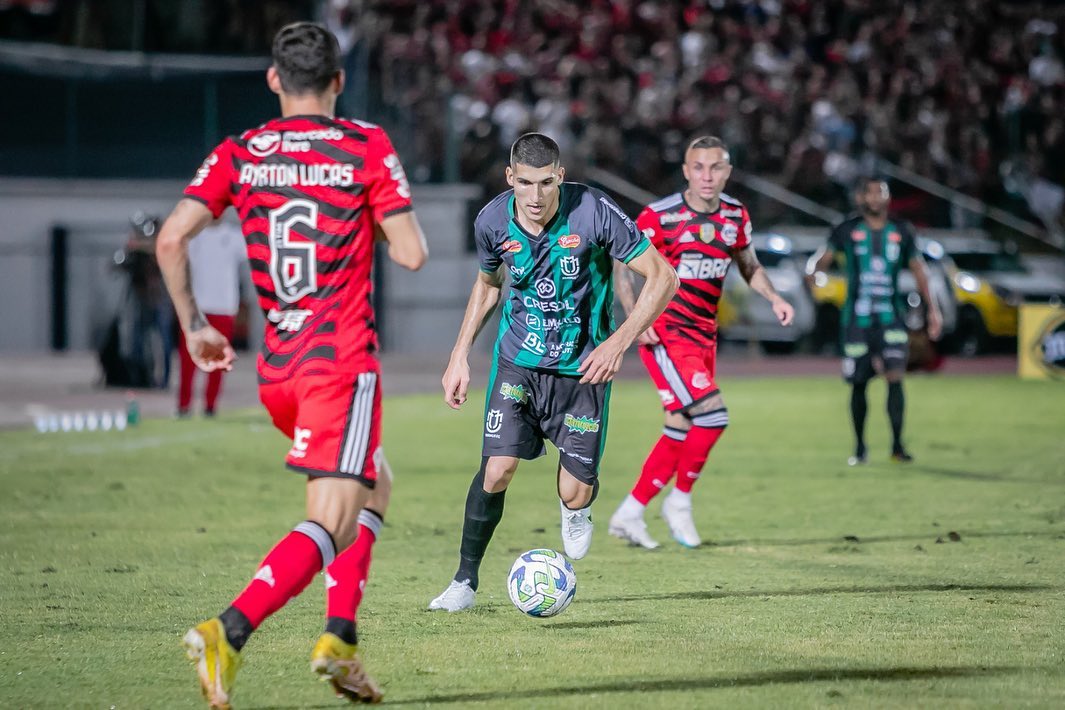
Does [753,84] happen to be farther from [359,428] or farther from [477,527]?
[359,428]

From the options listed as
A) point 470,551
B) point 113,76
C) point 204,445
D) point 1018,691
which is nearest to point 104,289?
point 113,76

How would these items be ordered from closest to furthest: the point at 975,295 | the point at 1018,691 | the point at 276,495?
the point at 1018,691 → the point at 276,495 → the point at 975,295

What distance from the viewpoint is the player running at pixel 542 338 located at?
680cm

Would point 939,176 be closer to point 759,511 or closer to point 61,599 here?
point 759,511

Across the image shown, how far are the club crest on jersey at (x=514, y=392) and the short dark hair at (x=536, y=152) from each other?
1022mm

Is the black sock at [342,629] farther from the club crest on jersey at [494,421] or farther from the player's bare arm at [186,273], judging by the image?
the club crest on jersey at [494,421]

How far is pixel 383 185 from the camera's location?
5.00m

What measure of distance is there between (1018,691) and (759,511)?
4965 millimetres

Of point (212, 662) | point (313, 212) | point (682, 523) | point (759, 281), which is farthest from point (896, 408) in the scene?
point (212, 662)

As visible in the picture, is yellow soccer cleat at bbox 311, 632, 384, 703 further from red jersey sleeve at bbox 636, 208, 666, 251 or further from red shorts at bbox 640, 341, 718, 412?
red jersey sleeve at bbox 636, 208, 666, 251

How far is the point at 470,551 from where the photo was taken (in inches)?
274

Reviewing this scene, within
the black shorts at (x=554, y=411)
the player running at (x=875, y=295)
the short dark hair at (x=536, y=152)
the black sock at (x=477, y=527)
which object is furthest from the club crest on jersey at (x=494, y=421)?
the player running at (x=875, y=295)

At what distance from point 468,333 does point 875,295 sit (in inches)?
269

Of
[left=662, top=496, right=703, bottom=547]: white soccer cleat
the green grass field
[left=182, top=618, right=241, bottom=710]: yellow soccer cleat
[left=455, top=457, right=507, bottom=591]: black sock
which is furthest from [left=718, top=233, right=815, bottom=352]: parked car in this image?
[left=182, top=618, right=241, bottom=710]: yellow soccer cleat
